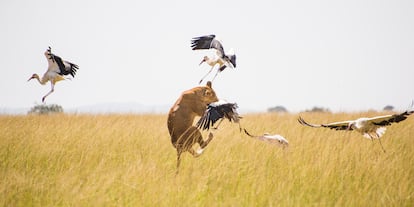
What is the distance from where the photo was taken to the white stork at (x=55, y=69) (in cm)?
779

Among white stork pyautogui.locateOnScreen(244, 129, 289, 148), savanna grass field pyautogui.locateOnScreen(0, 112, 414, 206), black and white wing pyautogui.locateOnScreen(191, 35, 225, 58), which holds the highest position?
black and white wing pyautogui.locateOnScreen(191, 35, 225, 58)

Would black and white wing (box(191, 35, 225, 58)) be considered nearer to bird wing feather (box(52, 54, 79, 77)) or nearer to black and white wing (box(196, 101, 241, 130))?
black and white wing (box(196, 101, 241, 130))

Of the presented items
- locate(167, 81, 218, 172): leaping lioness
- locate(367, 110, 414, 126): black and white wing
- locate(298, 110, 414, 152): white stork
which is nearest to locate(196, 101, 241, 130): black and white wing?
locate(167, 81, 218, 172): leaping lioness

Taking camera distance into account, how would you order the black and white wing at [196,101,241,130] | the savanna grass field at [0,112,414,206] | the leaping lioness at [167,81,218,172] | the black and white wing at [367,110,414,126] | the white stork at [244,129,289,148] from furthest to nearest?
1. the white stork at [244,129,289,148]
2. the leaping lioness at [167,81,218,172]
3. the black and white wing at [367,110,414,126]
4. the black and white wing at [196,101,241,130]
5. the savanna grass field at [0,112,414,206]

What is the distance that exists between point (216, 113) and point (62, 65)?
360 cm

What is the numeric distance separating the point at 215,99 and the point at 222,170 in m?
1.03

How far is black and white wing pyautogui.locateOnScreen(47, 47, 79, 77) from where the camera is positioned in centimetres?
776

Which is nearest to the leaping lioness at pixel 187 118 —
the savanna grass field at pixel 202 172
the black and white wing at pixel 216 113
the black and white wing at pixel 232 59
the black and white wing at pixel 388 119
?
the savanna grass field at pixel 202 172

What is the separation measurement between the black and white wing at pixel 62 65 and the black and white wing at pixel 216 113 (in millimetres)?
3442

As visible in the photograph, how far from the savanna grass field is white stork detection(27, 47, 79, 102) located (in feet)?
3.81

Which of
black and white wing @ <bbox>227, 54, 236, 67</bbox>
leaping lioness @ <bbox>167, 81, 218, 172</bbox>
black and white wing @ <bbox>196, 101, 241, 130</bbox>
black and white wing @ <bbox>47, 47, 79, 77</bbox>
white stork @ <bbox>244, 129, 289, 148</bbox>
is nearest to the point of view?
black and white wing @ <bbox>196, 101, 241, 130</bbox>

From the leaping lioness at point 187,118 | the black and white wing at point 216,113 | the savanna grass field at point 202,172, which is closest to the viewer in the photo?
the savanna grass field at point 202,172

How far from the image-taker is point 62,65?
7949 millimetres

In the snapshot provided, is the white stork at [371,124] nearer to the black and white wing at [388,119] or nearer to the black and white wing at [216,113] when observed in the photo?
the black and white wing at [388,119]
